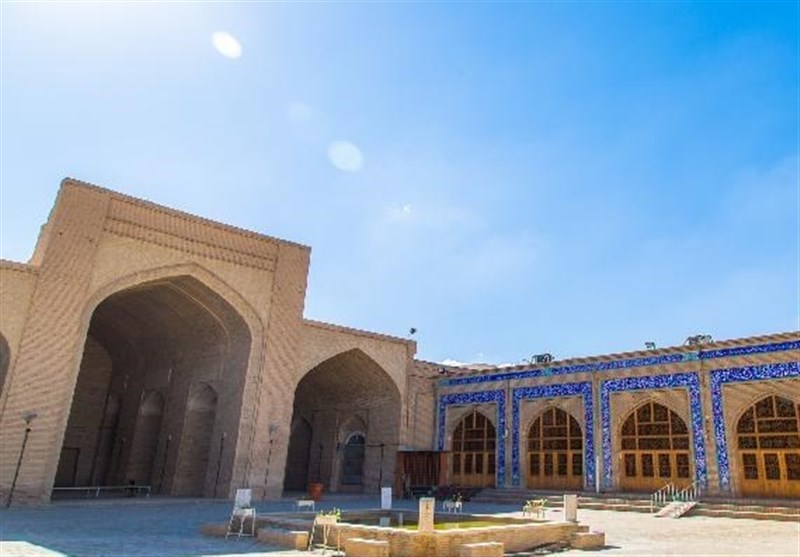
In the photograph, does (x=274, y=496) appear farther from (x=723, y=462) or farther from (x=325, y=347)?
(x=723, y=462)

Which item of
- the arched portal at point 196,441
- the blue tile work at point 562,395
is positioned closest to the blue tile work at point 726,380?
the blue tile work at point 562,395

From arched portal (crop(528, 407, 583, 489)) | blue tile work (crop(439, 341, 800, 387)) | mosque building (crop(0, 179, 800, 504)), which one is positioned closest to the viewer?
mosque building (crop(0, 179, 800, 504))

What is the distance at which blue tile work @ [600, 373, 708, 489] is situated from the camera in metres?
15.7

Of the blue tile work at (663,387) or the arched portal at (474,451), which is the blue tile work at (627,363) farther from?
the arched portal at (474,451)

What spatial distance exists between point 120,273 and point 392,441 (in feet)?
31.0

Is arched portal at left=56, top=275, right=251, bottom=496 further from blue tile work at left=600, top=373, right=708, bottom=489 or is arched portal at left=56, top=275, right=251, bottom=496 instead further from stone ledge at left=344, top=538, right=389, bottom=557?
stone ledge at left=344, top=538, right=389, bottom=557

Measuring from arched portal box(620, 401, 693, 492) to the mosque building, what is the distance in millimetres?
39

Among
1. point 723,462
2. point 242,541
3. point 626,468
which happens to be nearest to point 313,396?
point 626,468

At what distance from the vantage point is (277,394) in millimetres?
17469

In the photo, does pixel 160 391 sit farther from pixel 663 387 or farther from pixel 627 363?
pixel 663 387

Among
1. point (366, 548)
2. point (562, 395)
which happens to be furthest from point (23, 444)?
point (562, 395)

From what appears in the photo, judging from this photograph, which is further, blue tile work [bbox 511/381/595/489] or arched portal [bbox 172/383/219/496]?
arched portal [bbox 172/383/219/496]

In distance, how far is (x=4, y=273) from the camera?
1375 cm

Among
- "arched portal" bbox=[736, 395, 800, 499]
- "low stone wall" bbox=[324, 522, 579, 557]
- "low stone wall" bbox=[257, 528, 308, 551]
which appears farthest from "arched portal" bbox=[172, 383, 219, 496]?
"arched portal" bbox=[736, 395, 800, 499]
